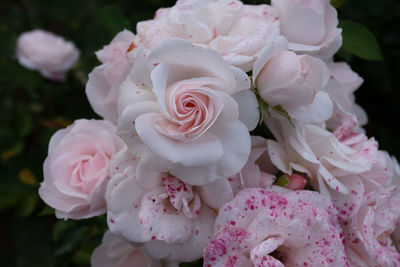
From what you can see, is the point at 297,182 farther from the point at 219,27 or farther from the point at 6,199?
the point at 6,199

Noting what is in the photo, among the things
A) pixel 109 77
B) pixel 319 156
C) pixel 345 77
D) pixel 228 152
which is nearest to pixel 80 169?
pixel 109 77

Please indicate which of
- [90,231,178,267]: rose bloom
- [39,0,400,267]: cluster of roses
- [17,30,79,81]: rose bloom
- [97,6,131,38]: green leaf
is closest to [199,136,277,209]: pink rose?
[39,0,400,267]: cluster of roses

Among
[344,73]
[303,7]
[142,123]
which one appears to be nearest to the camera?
[142,123]

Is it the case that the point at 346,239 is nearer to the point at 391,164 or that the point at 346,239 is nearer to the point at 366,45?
the point at 391,164

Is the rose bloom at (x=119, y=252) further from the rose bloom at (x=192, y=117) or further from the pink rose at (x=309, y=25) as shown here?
the pink rose at (x=309, y=25)

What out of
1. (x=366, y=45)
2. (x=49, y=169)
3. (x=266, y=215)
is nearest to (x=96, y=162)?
(x=49, y=169)

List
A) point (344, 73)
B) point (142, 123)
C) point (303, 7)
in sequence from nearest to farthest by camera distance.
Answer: point (142, 123) < point (303, 7) < point (344, 73)

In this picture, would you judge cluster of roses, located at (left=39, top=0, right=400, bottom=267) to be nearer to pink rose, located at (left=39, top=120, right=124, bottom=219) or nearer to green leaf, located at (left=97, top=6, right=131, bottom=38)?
pink rose, located at (left=39, top=120, right=124, bottom=219)
